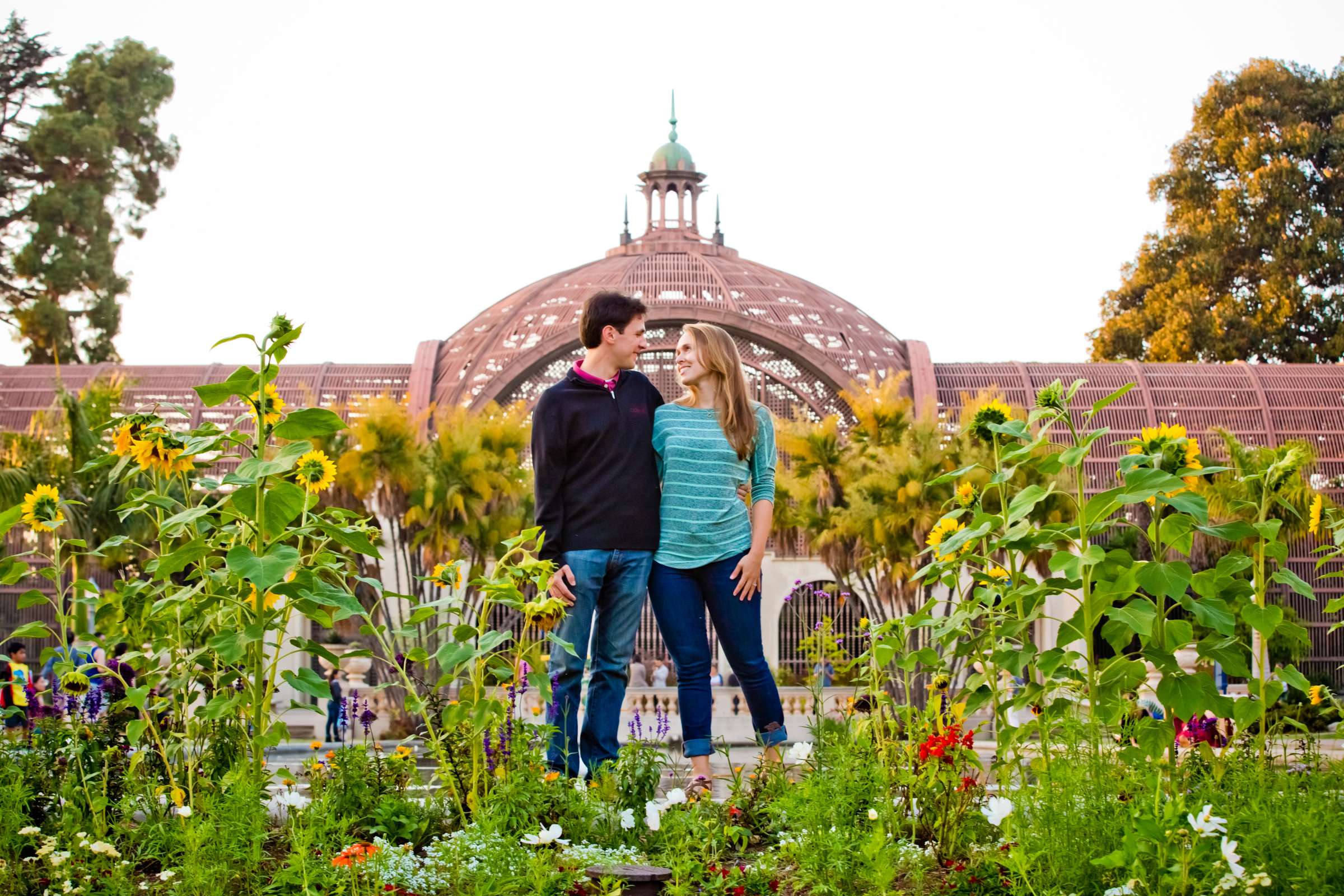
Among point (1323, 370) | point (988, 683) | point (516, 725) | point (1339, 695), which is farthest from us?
point (1323, 370)

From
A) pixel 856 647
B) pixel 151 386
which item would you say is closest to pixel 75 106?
pixel 151 386

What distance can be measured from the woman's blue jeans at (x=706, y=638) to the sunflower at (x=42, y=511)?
1970 mm

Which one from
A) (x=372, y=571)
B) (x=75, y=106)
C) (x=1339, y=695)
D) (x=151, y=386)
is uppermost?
(x=75, y=106)

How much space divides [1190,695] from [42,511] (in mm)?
3536

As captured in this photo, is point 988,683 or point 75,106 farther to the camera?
point 75,106

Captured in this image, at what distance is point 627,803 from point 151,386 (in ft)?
69.2

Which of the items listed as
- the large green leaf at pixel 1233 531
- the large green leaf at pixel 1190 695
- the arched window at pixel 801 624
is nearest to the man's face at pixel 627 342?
the large green leaf at pixel 1233 531

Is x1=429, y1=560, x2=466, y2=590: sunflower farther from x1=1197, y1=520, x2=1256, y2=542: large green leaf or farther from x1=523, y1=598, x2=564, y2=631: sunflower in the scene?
x1=1197, y1=520, x2=1256, y2=542: large green leaf

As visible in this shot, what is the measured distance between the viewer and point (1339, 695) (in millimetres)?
19328

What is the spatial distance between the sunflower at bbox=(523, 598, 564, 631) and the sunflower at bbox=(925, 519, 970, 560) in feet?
3.71

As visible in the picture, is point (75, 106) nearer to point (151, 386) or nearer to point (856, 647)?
point (151, 386)

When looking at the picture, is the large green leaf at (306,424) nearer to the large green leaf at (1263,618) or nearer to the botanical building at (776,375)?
the large green leaf at (1263,618)

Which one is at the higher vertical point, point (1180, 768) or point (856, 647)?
point (1180, 768)

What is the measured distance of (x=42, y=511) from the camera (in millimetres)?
4359
